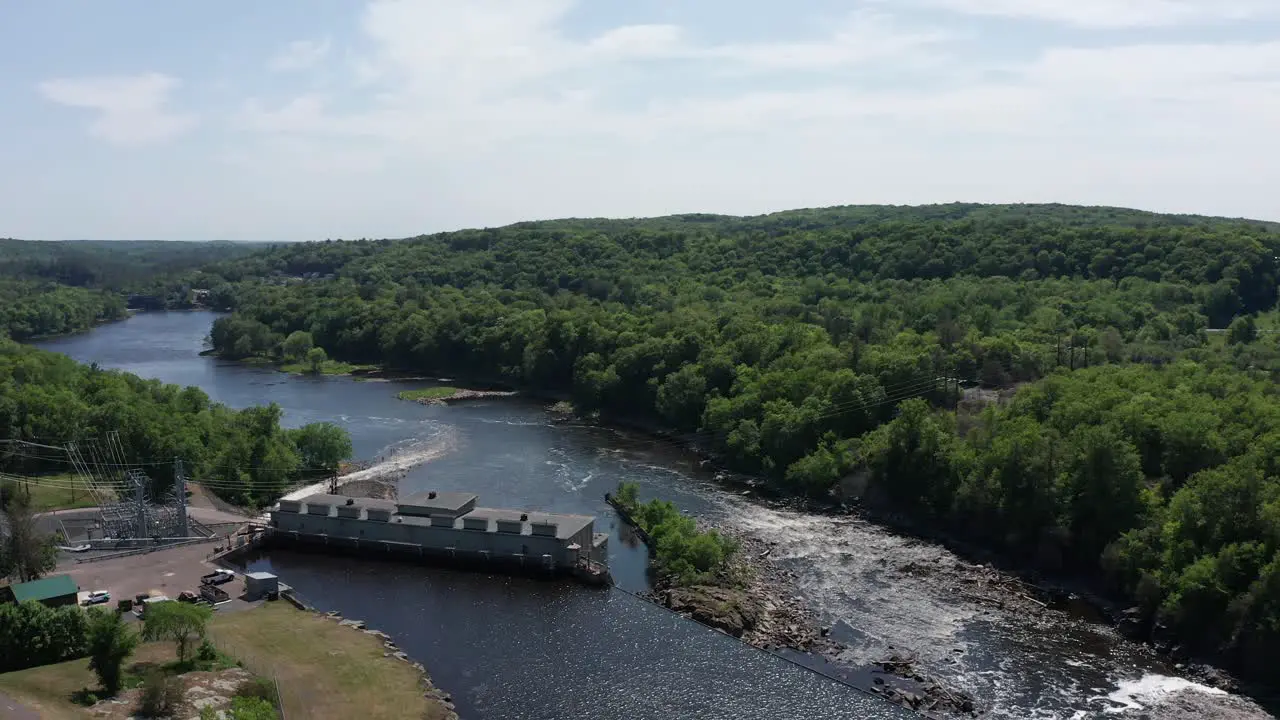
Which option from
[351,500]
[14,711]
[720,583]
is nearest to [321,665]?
[14,711]

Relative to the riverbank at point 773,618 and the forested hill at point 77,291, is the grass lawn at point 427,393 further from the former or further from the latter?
the forested hill at point 77,291

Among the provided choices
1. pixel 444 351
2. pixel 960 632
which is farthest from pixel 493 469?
pixel 444 351

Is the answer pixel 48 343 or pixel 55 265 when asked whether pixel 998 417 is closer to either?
pixel 48 343

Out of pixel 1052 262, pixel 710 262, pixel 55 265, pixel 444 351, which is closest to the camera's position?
pixel 1052 262

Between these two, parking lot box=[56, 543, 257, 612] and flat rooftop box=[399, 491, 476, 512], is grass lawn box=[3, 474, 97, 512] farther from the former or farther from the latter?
flat rooftop box=[399, 491, 476, 512]

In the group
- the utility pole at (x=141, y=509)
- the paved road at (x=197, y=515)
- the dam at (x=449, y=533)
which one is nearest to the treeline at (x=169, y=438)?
the paved road at (x=197, y=515)

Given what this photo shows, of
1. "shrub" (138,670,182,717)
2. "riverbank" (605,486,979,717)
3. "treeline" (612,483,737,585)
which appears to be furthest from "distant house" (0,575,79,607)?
"treeline" (612,483,737,585)
